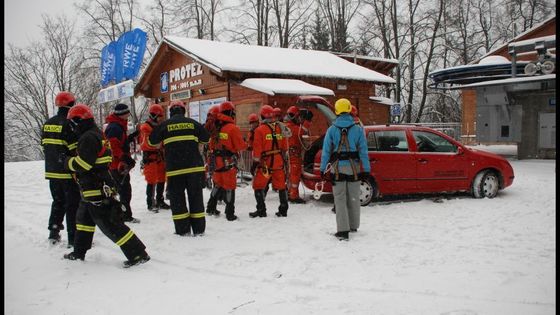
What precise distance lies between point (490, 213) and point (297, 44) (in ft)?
100

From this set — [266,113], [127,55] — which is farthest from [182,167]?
[127,55]

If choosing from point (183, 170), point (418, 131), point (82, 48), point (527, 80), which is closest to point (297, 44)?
point (82, 48)

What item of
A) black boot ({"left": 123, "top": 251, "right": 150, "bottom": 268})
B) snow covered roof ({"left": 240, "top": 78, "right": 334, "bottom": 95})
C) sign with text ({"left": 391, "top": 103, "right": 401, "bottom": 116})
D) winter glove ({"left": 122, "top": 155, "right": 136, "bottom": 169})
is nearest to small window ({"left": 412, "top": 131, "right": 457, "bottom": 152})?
snow covered roof ({"left": 240, "top": 78, "right": 334, "bottom": 95})

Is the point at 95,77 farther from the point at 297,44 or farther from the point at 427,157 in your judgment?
the point at 427,157

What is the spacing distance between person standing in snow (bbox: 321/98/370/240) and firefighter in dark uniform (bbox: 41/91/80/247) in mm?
3170

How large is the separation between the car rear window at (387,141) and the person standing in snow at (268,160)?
1.83 metres

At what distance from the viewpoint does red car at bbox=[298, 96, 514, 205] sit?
788cm

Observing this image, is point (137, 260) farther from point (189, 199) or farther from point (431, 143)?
point (431, 143)

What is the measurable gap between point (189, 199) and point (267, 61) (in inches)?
387

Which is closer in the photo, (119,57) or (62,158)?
(62,158)

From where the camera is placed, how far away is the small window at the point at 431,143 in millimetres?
8173

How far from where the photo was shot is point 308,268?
468cm

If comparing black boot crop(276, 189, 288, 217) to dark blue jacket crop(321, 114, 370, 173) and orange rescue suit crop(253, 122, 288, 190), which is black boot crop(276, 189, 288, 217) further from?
dark blue jacket crop(321, 114, 370, 173)

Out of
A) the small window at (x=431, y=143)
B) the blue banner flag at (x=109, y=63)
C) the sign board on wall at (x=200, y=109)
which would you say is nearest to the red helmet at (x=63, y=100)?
the small window at (x=431, y=143)
